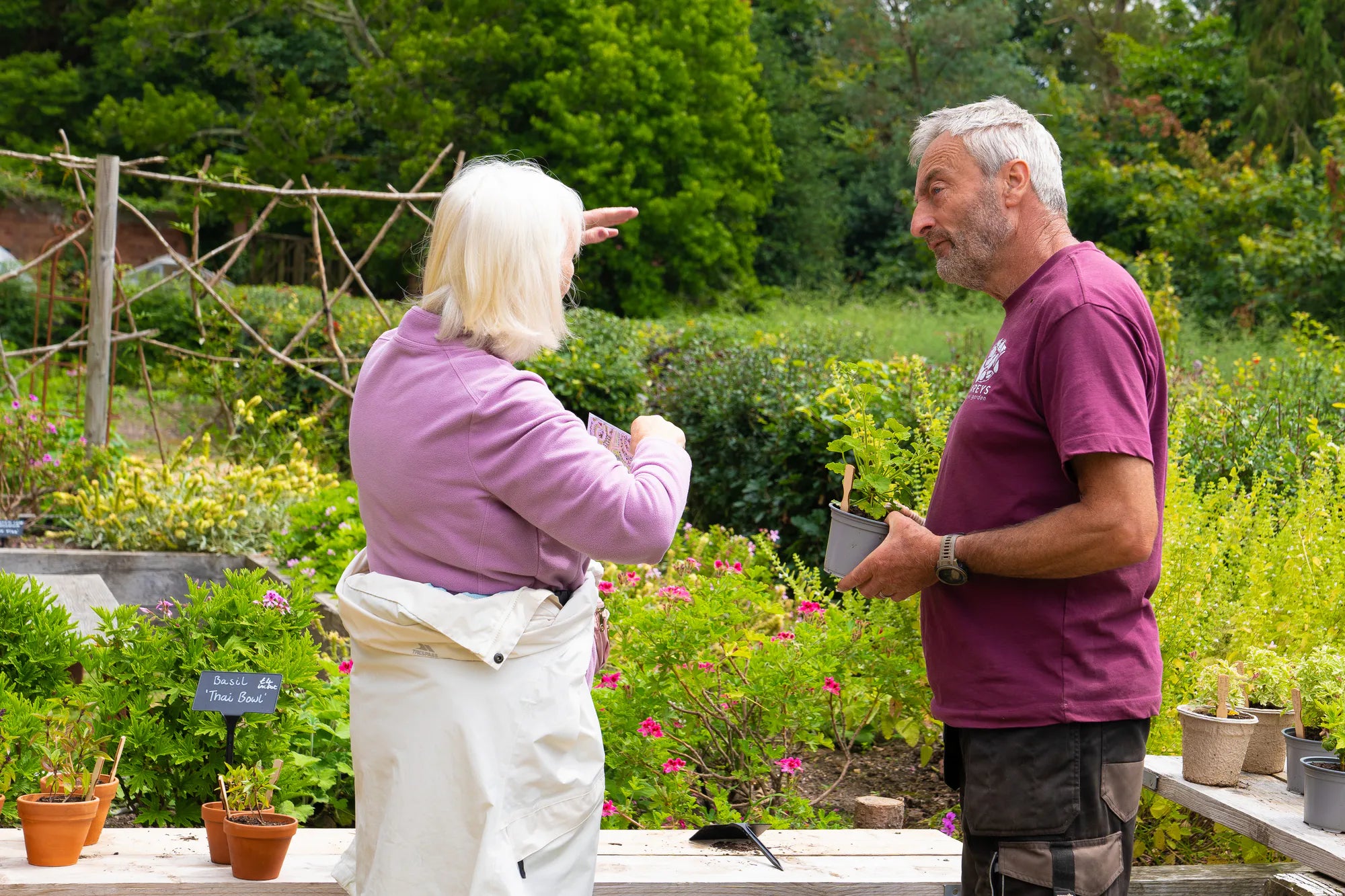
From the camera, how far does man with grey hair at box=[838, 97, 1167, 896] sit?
1.72 meters

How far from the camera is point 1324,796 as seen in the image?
2432 millimetres

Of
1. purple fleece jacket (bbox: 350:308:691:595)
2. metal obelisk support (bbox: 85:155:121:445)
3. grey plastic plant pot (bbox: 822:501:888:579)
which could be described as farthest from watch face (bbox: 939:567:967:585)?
metal obelisk support (bbox: 85:155:121:445)

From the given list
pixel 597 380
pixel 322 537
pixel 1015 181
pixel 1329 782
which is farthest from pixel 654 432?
pixel 597 380

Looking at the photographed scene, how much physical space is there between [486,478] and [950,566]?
28.3 inches

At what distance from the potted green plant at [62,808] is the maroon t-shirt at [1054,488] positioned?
5.55ft

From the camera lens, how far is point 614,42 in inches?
864

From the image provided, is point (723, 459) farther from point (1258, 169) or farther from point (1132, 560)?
point (1258, 169)

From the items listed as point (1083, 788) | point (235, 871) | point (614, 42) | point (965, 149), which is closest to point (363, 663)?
point (235, 871)

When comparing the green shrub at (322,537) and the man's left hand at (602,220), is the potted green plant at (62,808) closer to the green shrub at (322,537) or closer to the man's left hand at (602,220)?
the man's left hand at (602,220)

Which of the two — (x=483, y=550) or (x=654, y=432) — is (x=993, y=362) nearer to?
(x=654, y=432)

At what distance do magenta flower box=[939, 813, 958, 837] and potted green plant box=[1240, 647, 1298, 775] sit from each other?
825mm

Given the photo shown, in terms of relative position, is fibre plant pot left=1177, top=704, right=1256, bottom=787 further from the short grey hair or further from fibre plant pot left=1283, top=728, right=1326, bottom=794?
the short grey hair

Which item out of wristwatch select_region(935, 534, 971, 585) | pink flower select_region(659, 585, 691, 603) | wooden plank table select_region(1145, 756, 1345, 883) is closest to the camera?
wristwatch select_region(935, 534, 971, 585)

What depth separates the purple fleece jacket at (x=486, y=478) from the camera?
1.72 metres
